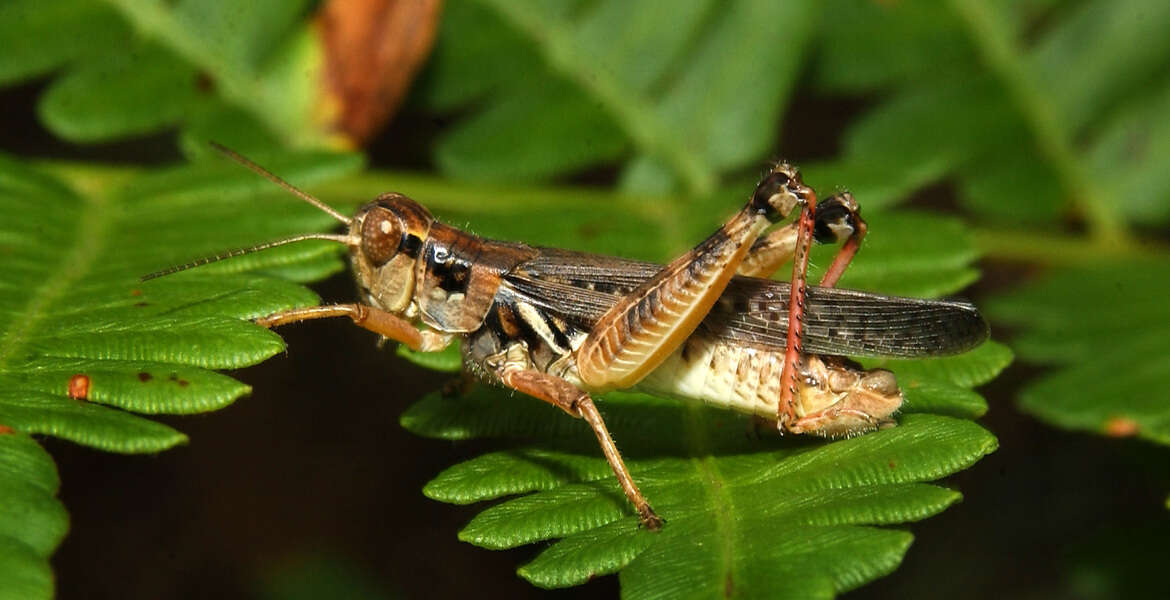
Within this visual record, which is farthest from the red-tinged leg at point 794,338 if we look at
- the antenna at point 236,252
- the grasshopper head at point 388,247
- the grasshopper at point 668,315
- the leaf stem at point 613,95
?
the leaf stem at point 613,95

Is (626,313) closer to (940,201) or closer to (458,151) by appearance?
(458,151)

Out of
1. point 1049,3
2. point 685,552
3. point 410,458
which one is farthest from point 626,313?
point 410,458

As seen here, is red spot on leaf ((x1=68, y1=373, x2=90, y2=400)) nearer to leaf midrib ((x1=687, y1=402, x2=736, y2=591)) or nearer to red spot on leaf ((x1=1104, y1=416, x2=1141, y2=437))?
leaf midrib ((x1=687, y1=402, x2=736, y2=591))

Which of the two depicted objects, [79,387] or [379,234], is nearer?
[79,387]

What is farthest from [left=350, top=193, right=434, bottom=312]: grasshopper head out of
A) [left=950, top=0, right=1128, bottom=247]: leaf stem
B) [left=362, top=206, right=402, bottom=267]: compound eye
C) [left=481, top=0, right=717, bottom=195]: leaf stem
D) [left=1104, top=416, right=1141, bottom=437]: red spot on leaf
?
[left=950, top=0, right=1128, bottom=247]: leaf stem

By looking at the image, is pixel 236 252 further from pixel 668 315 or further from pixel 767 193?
pixel 767 193

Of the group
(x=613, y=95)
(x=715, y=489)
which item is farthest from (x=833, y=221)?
(x=613, y=95)
